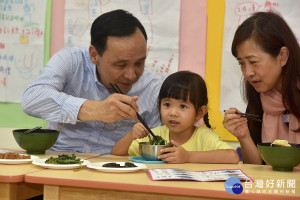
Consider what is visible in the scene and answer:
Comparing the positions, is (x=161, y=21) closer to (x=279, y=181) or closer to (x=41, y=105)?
(x=41, y=105)

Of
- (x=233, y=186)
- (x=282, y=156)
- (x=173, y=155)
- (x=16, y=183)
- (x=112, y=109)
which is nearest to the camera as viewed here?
(x=233, y=186)

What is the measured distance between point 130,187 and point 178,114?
74cm

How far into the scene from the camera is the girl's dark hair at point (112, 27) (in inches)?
77.2

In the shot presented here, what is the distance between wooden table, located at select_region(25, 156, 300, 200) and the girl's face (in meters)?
0.52

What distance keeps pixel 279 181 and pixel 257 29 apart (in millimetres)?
829

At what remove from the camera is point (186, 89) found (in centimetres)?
183

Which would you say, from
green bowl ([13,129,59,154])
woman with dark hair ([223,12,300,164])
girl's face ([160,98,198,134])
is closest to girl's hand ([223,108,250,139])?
woman with dark hair ([223,12,300,164])

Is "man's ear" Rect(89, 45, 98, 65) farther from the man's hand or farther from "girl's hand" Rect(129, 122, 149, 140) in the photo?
"girl's hand" Rect(129, 122, 149, 140)

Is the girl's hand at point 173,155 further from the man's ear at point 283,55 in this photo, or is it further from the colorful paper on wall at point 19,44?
the colorful paper on wall at point 19,44

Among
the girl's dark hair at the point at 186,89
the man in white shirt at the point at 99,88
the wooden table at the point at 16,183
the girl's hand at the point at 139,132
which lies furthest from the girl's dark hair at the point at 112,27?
the wooden table at the point at 16,183

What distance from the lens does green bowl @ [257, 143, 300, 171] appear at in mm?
1393

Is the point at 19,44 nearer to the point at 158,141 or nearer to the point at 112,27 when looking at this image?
the point at 112,27

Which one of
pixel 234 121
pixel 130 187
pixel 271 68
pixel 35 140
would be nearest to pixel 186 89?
pixel 234 121

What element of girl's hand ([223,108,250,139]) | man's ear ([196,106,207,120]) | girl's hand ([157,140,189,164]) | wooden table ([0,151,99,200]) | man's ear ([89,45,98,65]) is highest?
man's ear ([89,45,98,65])
